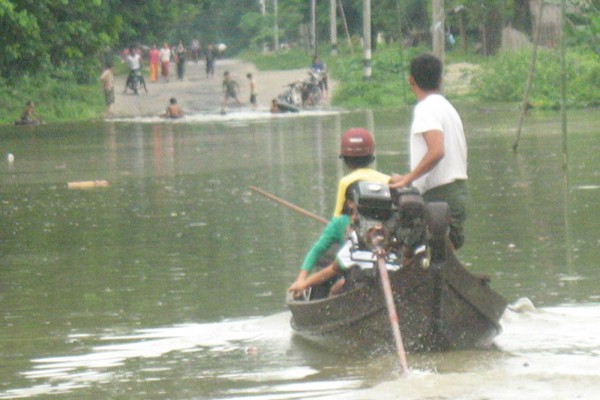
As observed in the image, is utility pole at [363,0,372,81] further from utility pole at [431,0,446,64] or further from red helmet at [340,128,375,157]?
red helmet at [340,128,375,157]

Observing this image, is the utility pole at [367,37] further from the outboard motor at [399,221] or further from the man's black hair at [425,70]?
the outboard motor at [399,221]

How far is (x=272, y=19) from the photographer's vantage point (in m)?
92.2

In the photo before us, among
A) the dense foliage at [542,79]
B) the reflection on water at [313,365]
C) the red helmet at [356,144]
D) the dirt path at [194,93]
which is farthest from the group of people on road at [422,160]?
the dirt path at [194,93]

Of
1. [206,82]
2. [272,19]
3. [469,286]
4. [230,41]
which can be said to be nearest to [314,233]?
[469,286]

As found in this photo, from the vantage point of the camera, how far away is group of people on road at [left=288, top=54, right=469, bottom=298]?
30.6ft

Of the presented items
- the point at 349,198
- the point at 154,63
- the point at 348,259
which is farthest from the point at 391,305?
the point at 154,63

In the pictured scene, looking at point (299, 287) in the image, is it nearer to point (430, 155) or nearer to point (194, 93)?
point (430, 155)

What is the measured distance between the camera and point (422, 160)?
9250 mm

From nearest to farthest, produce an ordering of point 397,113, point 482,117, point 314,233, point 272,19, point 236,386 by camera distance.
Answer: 1. point 236,386
2. point 314,233
3. point 482,117
4. point 397,113
5. point 272,19

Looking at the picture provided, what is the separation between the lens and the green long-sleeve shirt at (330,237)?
31.3 feet

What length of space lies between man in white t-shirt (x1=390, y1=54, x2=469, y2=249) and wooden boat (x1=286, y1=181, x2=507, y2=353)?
0.52 metres

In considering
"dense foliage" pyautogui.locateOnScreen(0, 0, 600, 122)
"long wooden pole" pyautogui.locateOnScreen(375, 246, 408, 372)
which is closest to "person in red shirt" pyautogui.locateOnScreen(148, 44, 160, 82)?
"dense foliage" pyautogui.locateOnScreen(0, 0, 600, 122)

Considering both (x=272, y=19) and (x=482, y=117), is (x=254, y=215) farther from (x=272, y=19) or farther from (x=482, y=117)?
(x=272, y=19)

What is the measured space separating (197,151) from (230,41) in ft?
316
